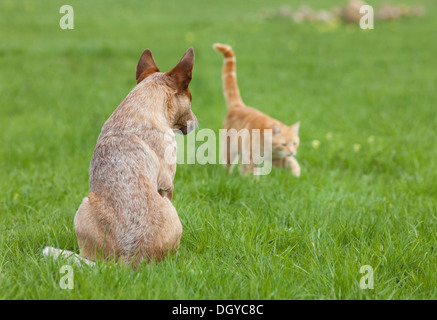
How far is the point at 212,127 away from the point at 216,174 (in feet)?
6.85

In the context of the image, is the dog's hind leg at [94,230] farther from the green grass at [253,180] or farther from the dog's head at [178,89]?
the dog's head at [178,89]

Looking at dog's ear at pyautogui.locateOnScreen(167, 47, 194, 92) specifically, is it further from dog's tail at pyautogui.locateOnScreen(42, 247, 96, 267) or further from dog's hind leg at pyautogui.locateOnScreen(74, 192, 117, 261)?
dog's tail at pyautogui.locateOnScreen(42, 247, 96, 267)

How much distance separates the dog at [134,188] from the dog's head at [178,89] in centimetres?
1

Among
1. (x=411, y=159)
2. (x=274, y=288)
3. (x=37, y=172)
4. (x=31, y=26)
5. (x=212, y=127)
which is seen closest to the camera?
(x=274, y=288)

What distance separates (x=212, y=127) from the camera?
22.8 feet

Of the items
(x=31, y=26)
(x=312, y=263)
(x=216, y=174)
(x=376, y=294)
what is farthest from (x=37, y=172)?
(x=31, y=26)

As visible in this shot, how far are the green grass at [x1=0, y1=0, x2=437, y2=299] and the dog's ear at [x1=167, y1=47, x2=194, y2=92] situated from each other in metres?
1.12

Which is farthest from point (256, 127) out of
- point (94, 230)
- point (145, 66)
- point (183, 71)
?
point (94, 230)

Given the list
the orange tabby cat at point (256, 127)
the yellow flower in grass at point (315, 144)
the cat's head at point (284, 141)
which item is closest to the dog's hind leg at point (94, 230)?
the orange tabby cat at point (256, 127)

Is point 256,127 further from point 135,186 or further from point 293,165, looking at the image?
point 135,186

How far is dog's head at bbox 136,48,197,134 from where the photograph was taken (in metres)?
3.27

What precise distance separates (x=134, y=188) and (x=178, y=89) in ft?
2.84

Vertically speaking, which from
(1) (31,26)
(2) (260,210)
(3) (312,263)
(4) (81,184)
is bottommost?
(3) (312,263)
